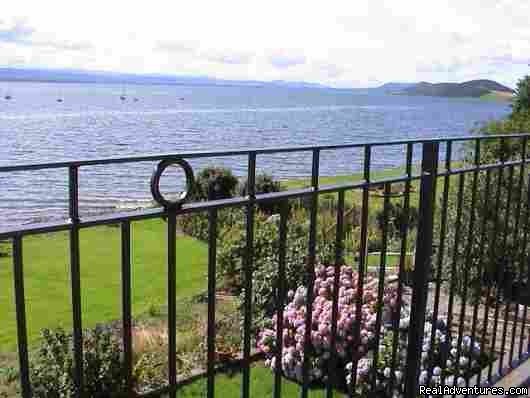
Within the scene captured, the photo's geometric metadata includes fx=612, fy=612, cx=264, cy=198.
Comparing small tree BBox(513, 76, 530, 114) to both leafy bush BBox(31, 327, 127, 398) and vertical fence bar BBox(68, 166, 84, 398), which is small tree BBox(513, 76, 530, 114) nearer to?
leafy bush BBox(31, 327, 127, 398)

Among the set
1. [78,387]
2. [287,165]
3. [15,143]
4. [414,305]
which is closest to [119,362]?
[414,305]

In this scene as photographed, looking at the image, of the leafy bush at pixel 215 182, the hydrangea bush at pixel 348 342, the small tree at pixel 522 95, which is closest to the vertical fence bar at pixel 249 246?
the hydrangea bush at pixel 348 342

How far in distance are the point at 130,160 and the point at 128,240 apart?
21 cm

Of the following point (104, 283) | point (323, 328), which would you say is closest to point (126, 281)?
point (323, 328)

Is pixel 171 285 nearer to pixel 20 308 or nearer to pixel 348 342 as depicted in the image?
pixel 20 308

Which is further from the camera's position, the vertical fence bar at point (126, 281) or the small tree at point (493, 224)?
the small tree at point (493, 224)

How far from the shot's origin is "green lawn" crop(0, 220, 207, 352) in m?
7.69

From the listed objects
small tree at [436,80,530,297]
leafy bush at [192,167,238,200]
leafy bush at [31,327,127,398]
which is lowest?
leafy bush at [192,167,238,200]

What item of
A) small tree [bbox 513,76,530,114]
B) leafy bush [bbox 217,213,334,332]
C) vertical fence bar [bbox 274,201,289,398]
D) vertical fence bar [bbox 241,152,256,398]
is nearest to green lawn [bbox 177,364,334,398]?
leafy bush [bbox 217,213,334,332]

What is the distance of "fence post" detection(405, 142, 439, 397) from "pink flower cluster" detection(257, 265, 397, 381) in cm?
170

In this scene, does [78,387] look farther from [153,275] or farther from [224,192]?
[224,192]

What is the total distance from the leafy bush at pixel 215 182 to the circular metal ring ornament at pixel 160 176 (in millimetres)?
14298

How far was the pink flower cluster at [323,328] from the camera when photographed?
4.54 meters

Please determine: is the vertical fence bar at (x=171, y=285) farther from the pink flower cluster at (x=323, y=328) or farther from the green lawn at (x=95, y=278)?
the green lawn at (x=95, y=278)
